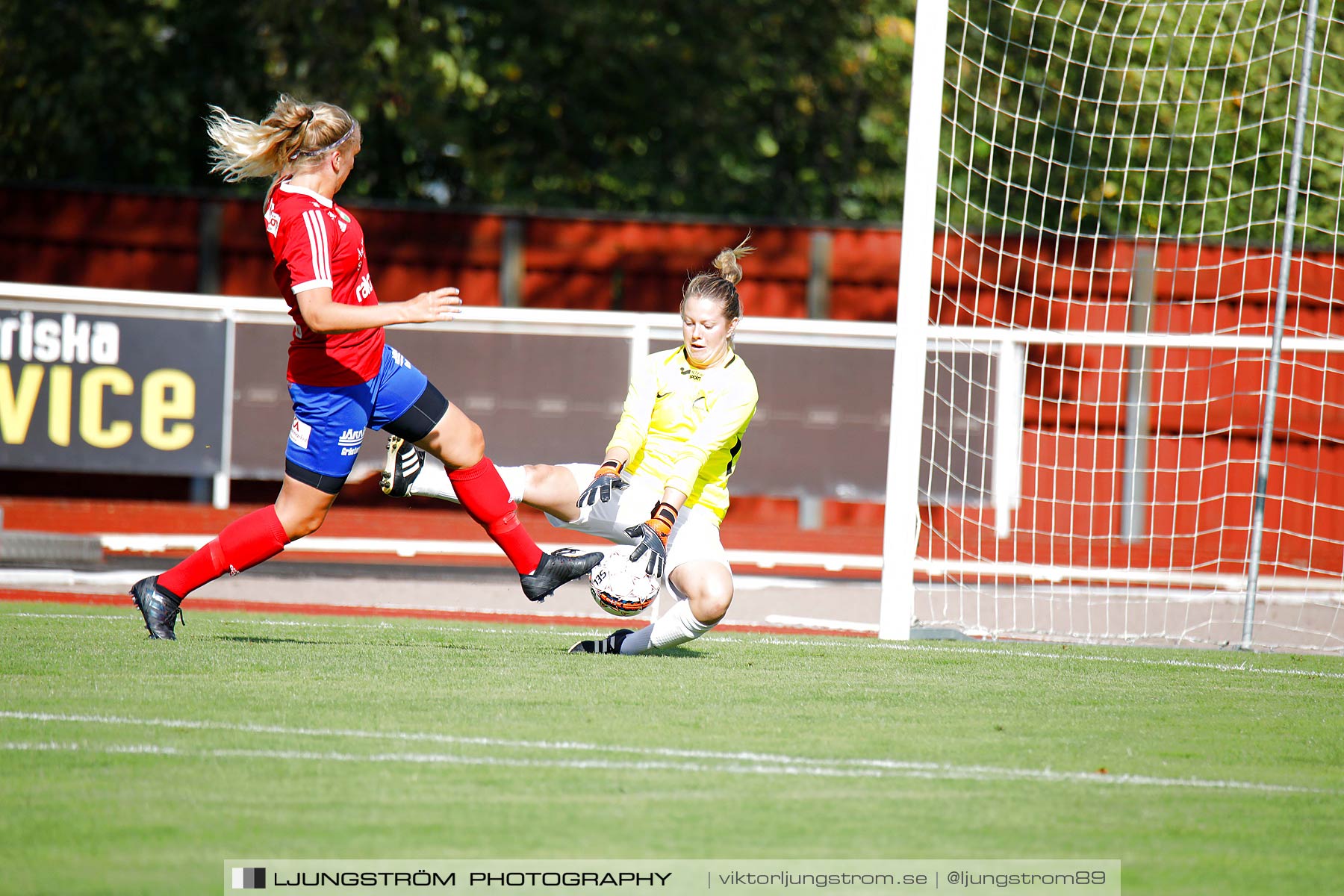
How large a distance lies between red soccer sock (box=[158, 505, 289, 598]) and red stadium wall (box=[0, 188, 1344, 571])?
8061mm

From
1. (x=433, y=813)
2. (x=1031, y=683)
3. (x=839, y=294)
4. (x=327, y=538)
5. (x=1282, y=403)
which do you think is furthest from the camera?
(x=839, y=294)

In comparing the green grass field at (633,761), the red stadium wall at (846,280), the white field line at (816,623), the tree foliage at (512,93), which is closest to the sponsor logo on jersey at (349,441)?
the green grass field at (633,761)

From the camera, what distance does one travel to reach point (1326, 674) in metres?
6.39

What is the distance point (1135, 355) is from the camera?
42.3 ft

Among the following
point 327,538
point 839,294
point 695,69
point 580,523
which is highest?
point 695,69

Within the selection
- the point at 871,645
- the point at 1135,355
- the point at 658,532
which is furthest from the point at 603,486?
the point at 1135,355

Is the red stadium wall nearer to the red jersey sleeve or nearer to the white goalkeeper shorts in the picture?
the white goalkeeper shorts

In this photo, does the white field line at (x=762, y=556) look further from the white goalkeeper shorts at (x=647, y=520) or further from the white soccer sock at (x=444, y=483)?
the white soccer sock at (x=444, y=483)

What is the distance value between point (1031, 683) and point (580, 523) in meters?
1.90

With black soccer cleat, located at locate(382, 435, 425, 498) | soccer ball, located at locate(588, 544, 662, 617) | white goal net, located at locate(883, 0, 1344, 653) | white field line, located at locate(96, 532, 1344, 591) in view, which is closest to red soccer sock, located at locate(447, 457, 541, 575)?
black soccer cleat, located at locate(382, 435, 425, 498)

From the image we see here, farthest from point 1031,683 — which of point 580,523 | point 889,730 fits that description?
point 580,523

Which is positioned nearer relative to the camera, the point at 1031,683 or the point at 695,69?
the point at 1031,683

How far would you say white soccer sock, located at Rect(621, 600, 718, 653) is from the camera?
18.9 feet

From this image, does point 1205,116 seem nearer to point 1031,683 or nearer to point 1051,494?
point 1051,494
